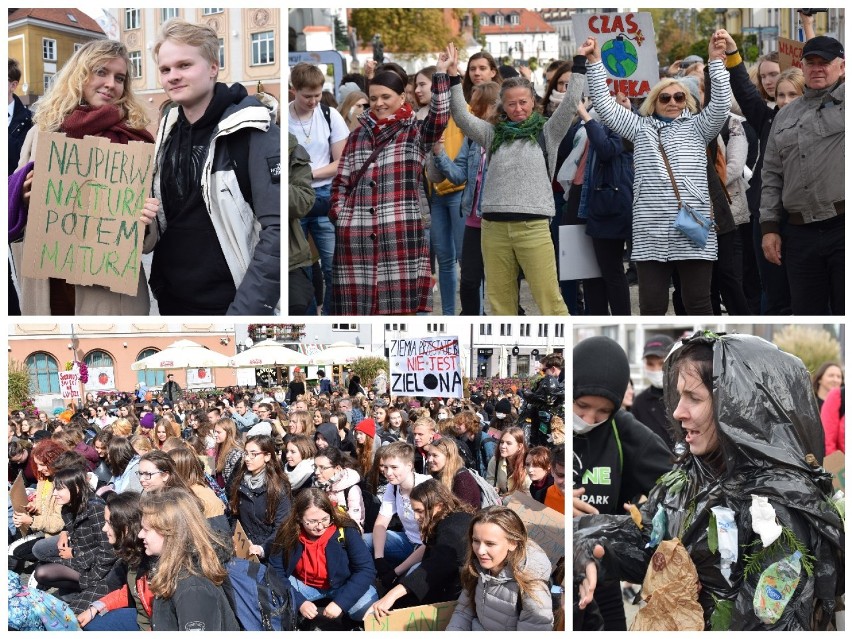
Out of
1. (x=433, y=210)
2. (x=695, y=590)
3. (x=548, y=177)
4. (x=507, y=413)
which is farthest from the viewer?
(x=433, y=210)

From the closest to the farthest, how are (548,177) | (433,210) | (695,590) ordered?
(695,590) < (548,177) < (433,210)

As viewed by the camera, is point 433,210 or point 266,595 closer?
point 266,595

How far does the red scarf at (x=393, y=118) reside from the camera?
19.5ft

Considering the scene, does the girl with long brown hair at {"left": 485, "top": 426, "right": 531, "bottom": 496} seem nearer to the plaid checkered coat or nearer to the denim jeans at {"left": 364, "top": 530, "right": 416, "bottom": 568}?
the denim jeans at {"left": 364, "top": 530, "right": 416, "bottom": 568}

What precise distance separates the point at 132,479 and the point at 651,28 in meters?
3.97

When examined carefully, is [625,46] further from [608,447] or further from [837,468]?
[837,468]

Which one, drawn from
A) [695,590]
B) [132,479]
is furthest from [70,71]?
[695,590]

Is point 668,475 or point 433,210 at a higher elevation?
point 433,210

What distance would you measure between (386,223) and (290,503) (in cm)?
166

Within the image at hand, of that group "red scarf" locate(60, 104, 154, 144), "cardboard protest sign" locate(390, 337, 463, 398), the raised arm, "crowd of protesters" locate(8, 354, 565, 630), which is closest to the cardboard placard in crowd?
"crowd of protesters" locate(8, 354, 565, 630)

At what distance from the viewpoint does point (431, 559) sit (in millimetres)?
5121

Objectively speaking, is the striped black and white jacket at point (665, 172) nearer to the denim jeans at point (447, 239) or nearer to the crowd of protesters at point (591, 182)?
the crowd of protesters at point (591, 182)

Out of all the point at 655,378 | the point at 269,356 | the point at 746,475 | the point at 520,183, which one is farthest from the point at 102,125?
the point at 746,475

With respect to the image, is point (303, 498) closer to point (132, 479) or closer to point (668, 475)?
point (132, 479)
